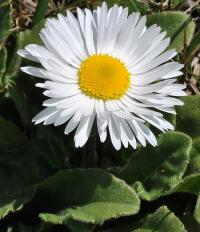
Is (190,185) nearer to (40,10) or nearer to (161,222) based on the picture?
(161,222)

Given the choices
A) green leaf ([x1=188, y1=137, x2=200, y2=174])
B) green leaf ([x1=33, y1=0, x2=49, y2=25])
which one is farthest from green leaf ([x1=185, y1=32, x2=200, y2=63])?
green leaf ([x1=33, y1=0, x2=49, y2=25])

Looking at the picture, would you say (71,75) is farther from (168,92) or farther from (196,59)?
(196,59)

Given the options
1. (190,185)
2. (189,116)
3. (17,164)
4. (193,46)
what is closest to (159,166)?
(190,185)

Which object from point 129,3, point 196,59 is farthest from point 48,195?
point 196,59

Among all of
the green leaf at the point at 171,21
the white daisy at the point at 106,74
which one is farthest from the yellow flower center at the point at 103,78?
the green leaf at the point at 171,21

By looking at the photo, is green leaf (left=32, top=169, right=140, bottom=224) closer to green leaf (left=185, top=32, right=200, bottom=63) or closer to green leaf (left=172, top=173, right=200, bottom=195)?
green leaf (left=172, top=173, right=200, bottom=195)

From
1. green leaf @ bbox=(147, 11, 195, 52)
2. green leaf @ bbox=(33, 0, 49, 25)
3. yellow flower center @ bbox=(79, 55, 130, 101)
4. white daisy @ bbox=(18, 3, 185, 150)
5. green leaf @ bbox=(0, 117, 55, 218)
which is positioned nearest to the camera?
white daisy @ bbox=(18, 3, 185, 150)

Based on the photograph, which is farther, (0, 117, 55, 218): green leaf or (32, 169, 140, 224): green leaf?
(0, 117, 55, 218): green leaf
